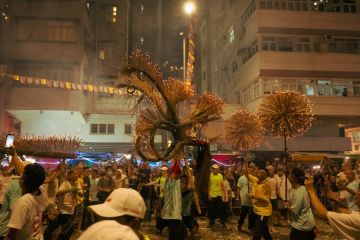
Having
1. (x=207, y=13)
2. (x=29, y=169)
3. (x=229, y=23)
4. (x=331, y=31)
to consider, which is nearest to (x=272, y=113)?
(x=29, y=169)

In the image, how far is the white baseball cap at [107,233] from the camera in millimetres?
1832

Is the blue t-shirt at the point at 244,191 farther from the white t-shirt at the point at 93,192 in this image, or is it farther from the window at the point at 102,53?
the window at the point at 102,53

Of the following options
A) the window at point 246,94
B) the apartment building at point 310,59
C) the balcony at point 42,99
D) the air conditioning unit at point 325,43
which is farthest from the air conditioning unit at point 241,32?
the balcony at point 42,99

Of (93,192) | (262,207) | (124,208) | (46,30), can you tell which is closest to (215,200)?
(262,207)

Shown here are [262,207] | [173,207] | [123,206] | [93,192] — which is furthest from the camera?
[93,192]

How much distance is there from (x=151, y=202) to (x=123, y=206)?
11.5 metres

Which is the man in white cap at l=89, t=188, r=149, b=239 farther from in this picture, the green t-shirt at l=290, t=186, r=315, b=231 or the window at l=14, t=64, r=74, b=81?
the window at l=14, t=64, r=74, b=81

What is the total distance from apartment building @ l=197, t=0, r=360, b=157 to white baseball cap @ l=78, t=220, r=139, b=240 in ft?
74.2

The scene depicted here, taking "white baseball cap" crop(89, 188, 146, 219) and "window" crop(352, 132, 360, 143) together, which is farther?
"window" crop(352, 132, 360, 143)

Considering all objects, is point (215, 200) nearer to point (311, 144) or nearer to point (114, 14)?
point (311, 144)

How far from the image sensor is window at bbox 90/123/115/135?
28.9m

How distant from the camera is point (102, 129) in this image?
95.5ft

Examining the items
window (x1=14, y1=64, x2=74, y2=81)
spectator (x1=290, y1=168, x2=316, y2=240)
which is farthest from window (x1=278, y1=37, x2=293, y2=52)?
spectator (x1=290, y1=168, x2=316, y2=240)

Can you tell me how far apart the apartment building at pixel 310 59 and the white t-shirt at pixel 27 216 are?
21202 mm
